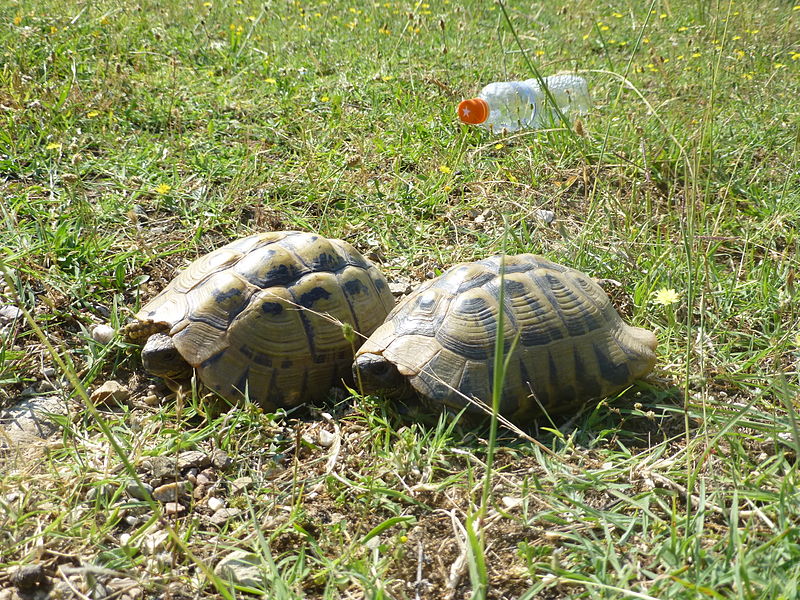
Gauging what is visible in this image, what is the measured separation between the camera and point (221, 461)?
2.66 meters

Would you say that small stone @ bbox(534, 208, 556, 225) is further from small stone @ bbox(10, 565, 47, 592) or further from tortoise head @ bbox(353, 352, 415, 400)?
small stone @ bbox(10, 565, 47, 592)

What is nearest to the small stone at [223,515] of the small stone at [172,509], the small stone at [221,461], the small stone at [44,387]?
the small stone at [172,509]

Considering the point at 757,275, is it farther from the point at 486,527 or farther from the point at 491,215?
the point at 486,527

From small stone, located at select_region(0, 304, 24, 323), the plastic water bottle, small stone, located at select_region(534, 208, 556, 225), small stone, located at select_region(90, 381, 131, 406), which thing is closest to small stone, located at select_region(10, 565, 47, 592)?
small stone, located at select_region(90, 381, 131, 406)

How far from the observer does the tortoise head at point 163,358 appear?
2920 millimetres

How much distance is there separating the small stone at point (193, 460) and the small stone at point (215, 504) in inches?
7.6

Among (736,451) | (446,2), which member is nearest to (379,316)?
(736,451)

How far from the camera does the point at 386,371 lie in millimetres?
2814

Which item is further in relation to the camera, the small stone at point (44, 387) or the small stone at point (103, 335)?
the small stone at point (103, 335)

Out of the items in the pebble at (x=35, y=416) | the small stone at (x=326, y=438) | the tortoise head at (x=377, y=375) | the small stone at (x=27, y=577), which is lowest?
the small stone at (x=326, y=438)

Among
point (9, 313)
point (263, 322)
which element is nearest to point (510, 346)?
point (263, 322)

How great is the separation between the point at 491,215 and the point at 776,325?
171 cm

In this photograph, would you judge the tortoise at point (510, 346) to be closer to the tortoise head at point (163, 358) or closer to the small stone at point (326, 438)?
the small stone at point (326, 438)

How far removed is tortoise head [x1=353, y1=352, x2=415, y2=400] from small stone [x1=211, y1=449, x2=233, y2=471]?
576mm
